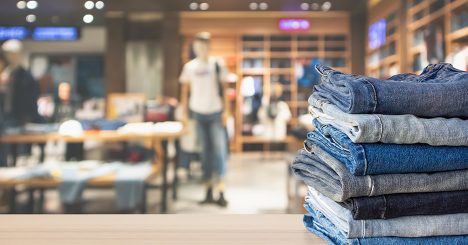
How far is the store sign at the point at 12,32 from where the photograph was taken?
12.7 ft

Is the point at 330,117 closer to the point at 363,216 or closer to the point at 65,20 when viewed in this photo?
the point at 363,216

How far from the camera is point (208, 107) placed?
12.1 ft

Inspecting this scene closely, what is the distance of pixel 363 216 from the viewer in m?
0.54

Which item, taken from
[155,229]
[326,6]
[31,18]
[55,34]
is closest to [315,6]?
[326,6]

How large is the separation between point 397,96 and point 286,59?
368cm

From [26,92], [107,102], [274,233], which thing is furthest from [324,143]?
[26,92]

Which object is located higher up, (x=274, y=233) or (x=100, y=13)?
(x=100, y=13)

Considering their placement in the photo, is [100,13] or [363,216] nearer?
[363,216]

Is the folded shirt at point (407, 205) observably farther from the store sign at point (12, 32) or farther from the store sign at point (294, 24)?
the store sign at point (12, 32)

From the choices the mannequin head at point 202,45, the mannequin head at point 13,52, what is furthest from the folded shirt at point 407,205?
the mannequin head at point 13,52

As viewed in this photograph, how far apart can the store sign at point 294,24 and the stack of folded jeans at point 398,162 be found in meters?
3.60

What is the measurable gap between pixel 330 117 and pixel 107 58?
11.4 feet

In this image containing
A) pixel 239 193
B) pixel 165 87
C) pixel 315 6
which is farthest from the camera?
pixel 315 6

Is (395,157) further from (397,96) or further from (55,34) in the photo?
(55,34)
